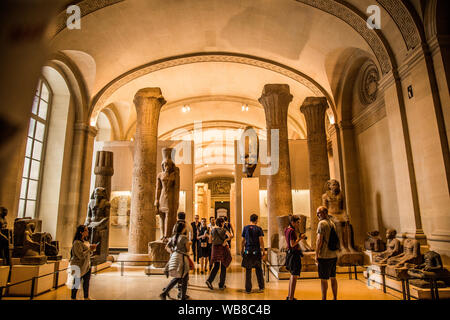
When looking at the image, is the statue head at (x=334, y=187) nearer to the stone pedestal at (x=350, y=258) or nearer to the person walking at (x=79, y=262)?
the stone pedestal at (x=350, y=258)

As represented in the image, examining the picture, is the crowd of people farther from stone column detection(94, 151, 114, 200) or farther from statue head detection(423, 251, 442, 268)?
stone column detection(94, 151, 114, 200)

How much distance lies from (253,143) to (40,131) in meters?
7.40

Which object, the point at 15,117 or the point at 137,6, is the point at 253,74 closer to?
the point at 137,6

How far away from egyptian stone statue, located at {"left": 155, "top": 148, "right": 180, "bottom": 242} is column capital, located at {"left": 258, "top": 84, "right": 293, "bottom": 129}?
3.44m

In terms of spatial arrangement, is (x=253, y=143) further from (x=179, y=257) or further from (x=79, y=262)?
(x=79, y=262)

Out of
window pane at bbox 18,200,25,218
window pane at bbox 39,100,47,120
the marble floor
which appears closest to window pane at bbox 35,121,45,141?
window pane at bbox 39,100,47,120

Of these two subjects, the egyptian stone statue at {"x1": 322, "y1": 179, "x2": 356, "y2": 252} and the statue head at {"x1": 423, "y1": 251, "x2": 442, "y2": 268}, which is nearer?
the statue head at {"x1": 423, "y1": 251, "x2": 442, "y2": 268}

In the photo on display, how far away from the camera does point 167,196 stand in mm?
8148

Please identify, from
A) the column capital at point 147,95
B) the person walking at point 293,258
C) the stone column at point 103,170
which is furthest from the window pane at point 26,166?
the person walking at point 293,258

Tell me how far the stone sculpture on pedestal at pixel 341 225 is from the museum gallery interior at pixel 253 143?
0.14 feet

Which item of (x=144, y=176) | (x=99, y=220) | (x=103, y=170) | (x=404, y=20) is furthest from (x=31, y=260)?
(x=404, y=20)

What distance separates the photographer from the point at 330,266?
4.20m

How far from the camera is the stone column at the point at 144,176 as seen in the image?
30.3ft

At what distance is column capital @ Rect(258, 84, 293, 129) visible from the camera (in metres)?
9.43
